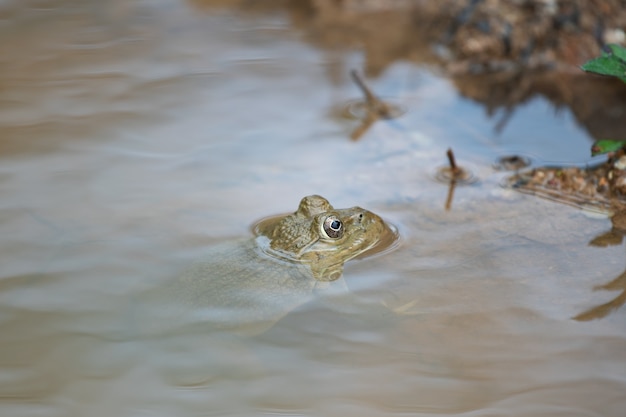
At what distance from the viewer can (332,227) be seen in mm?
3555

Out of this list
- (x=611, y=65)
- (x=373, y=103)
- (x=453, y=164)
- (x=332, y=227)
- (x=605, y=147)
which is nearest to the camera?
(x=332, y=227)

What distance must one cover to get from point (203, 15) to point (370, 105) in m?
2.20

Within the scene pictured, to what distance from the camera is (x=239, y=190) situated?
4.27 m

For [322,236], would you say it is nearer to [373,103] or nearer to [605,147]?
[605,147]

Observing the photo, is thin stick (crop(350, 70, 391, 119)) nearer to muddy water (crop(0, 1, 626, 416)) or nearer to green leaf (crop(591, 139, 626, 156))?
muddy water (crop(0, 1, 626, 416))

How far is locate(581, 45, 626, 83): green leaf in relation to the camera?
3.76 m

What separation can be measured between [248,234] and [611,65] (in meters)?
2.13

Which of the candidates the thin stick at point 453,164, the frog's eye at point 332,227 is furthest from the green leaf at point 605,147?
the frog's eye at point 332,227

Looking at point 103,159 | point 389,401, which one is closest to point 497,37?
point 103,159

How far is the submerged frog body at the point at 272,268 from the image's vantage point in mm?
3307

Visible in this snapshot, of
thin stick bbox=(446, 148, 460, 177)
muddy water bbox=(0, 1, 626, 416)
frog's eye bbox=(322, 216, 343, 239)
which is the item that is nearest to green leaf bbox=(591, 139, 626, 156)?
muddy water bbox=(0, 1, 626, 416)

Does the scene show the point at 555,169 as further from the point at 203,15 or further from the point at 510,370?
the point at 203,15

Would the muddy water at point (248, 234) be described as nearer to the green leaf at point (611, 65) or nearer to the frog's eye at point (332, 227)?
the frog's eye at point (332, 227)

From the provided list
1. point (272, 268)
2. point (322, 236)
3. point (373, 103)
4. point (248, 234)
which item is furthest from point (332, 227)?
point (373, 103)
